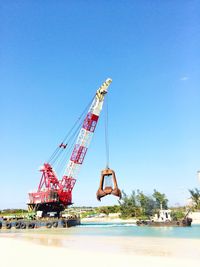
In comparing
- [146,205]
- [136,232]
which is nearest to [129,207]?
[146,205]

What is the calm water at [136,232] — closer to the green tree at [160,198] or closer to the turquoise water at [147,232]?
the turquoise water at [147,232]

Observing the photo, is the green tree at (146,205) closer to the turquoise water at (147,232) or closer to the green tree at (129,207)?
the green tree at (129,207)

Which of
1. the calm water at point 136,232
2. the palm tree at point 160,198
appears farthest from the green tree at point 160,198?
the calm water at point 136,232

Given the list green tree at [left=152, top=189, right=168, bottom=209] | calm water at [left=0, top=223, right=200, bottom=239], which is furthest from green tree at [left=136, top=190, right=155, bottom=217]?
calm water at [left=0, top=223, right=200, bottom=239]

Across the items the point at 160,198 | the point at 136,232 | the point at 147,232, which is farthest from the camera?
the point at 160,198

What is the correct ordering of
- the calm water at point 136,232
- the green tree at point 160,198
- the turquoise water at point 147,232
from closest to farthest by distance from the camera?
1. the turquoise water at point 147,232
2. the calm water at point 136,232
3. the green tree at point 160,198

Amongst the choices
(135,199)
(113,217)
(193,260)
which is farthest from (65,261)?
(113,217)

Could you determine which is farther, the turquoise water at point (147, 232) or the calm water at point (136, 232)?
the calm water at point (136, 232)

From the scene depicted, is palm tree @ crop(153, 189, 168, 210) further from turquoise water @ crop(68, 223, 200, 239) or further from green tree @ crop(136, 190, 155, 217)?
turquoise water @ crop(68, 223, 200, 239)

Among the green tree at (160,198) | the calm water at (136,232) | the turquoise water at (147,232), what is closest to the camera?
the turquoise water at (147,232)

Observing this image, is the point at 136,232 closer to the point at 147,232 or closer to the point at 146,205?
the point at 147,232

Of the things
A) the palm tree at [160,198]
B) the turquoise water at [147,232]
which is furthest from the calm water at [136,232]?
the palm tree at [160,198]

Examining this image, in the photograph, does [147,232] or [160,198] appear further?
[160,198]

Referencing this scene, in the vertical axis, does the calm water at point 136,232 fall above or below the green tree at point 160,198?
below
